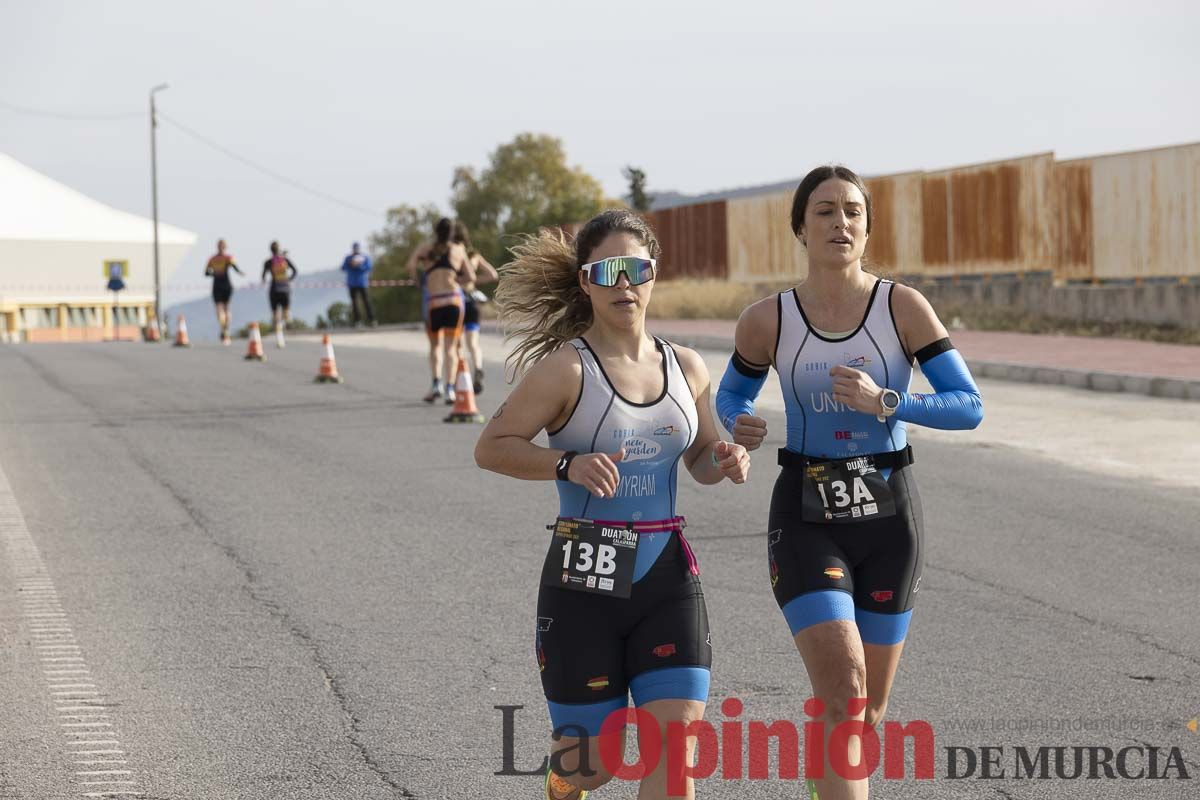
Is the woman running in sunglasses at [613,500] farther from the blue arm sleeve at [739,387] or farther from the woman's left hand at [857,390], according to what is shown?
the blue arm sleeve at [739,387]

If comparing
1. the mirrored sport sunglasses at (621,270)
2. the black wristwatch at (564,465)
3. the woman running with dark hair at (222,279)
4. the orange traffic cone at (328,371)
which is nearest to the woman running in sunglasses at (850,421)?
the mirrored sport sunglasses at (621,270)

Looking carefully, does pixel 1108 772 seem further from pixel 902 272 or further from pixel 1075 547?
pixel 902 272

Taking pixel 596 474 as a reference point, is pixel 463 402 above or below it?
below

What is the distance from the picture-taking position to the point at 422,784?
5215mm

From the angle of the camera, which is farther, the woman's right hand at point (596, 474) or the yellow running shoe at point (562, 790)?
the yellow running shoe at point (562, 790)

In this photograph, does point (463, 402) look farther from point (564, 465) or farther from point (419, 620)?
point (564, 465)

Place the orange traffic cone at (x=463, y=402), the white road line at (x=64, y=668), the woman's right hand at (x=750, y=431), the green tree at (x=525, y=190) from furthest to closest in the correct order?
the green tree at (x=525, y=190) < the orange traffic cone at (x=463, y=402) < the white road line at (x=64, y=668) < the woman's right hand at (x=750, y=431)

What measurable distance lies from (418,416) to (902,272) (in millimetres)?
17532

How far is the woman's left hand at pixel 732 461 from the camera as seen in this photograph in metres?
4.21

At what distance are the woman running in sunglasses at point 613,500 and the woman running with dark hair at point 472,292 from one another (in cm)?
1213

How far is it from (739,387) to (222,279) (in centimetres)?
2710

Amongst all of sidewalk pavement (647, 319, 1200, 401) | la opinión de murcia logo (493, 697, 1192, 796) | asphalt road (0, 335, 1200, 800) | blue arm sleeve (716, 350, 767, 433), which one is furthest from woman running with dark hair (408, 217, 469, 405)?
blue arm sleeve (716, 350, 767, 433)

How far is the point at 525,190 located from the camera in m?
72.9

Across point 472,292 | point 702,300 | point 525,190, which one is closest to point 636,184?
point 525,190
